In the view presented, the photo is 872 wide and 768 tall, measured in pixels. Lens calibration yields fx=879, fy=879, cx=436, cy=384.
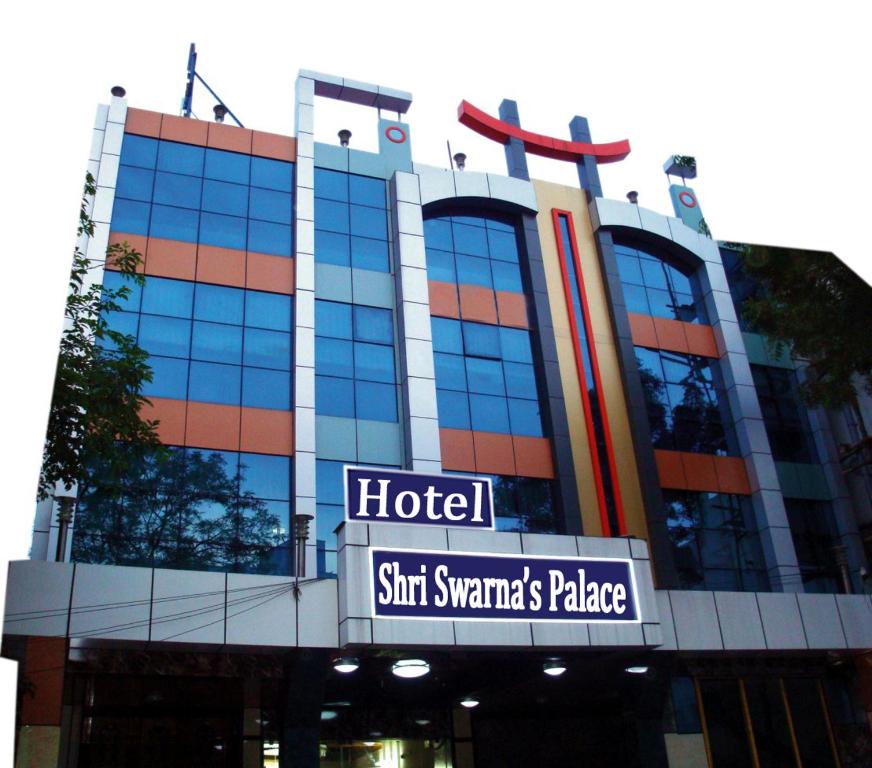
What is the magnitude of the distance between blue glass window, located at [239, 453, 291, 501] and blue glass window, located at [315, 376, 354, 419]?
1942 mm

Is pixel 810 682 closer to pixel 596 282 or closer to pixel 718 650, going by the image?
pixel 718 650

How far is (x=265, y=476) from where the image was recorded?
23234mm

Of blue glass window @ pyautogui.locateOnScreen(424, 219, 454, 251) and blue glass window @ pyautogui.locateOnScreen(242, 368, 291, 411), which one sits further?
blue glass window @ pyautogui.locateOnScreen(424, 219, 454, 251)

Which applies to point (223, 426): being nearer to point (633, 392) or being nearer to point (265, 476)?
point (265, 476)

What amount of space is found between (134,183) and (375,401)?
976 cm

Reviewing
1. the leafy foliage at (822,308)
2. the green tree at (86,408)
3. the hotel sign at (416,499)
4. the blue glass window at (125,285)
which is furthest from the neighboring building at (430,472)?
the leafy foliage at (822,308)

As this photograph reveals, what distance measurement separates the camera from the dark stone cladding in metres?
25.5

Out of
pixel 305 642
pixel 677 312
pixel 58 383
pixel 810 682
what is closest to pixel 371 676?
pixel 305 642

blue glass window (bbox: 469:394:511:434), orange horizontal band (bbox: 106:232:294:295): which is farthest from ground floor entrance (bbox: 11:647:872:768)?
orange horizontal band (bbox: 106:232:294:295)

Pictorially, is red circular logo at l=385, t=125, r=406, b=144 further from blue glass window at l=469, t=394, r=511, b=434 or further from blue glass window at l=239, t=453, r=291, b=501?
blue glass window at l=239, t=453, r=291, b=501

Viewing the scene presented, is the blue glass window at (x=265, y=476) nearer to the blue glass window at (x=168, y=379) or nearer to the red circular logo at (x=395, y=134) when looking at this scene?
the blue glass window at (x=168, y=379)

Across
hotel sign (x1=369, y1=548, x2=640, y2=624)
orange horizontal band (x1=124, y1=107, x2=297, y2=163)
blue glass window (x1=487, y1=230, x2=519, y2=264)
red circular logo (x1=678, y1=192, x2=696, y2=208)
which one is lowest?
hotel sign (x1=369, y1=548, x2=640, y2=624)

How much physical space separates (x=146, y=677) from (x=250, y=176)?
599 inches

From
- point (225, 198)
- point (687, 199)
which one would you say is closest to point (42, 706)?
point (225, 198)
